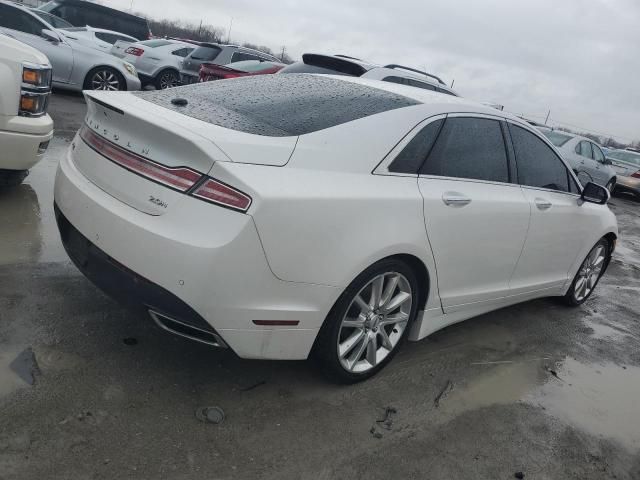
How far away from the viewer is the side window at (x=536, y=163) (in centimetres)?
384

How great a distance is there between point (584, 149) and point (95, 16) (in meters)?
18.5

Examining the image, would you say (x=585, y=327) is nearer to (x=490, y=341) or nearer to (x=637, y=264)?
(x=490, y=341)

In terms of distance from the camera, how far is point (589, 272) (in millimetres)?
5176

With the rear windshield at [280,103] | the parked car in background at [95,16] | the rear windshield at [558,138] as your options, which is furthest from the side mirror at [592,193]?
the parked car in background at [95,16]

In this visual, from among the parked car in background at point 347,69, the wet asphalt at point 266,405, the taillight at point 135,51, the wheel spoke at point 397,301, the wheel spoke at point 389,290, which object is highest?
the parked car in background at point 347,69

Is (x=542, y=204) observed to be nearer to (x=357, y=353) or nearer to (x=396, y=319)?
Result: (x=396, y=319)

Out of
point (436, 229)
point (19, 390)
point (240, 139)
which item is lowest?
point (19, 390)

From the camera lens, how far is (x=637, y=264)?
774 cm

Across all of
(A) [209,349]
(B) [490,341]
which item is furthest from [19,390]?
(B) [490,341]

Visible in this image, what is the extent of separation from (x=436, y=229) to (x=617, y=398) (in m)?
1.79

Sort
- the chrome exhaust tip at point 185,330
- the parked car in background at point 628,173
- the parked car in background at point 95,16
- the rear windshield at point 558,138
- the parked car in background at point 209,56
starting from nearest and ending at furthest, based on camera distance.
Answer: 1. the chrome exhaust tip at point 185,330
2. the rear windshield at point 558,138
3. the parked car in background at point 209,56
4. the parked car in background at point 628,173
5. the parked car in background at point 95,16

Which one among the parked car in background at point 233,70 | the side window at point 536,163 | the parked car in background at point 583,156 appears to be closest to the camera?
the side window at point 536,163

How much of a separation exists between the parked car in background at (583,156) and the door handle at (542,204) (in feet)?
32.3

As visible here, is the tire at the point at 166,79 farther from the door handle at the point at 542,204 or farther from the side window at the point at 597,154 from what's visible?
the door handle at the point at 542,204
